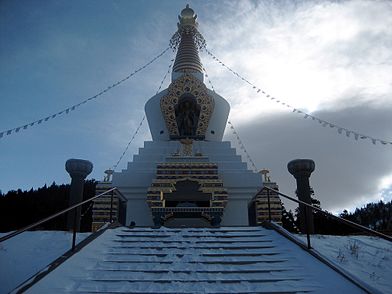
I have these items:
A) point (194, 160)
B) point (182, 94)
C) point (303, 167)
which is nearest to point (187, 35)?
point (182, 94)

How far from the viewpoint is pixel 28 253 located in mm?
5953

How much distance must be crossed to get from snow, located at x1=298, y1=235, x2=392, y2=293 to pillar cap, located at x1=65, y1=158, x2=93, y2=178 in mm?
6066

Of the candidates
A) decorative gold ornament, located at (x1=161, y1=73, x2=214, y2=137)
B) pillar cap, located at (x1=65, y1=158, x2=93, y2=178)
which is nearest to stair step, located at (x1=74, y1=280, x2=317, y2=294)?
pillar cap, located at (x1=65, y1=158, x2=93, y2=178)

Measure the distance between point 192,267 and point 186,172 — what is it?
7799mm

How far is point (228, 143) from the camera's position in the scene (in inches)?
641

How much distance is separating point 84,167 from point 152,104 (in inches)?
395

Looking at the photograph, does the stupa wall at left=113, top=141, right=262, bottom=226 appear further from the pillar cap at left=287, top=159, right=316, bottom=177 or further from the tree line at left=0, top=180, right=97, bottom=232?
the tree line at left=0, top=180, right=97, bottom=232

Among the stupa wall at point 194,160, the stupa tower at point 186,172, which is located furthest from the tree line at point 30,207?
the stupa wall at point 194,160

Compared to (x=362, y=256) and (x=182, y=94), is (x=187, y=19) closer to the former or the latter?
(x=182, y=94)

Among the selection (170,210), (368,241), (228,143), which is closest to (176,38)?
(228,143)

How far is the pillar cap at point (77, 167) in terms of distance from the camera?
9312 millimetres

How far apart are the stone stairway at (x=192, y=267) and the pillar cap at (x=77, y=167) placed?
10.7 feet

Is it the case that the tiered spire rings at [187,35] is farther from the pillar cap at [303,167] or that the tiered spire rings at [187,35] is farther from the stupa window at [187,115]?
the pillar cap at [303,167]

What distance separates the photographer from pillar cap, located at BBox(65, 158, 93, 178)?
9312mm
